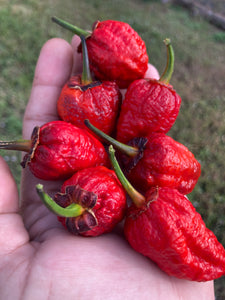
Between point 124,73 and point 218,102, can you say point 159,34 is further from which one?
point 124,73

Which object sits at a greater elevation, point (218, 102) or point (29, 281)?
point (218, 102)

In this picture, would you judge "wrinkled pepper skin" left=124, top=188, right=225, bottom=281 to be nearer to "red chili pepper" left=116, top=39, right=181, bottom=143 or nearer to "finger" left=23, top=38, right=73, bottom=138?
"red chili pepper" left=116, top=39, right=181, bottom=143

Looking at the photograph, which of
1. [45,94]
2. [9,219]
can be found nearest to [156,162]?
[9,219]

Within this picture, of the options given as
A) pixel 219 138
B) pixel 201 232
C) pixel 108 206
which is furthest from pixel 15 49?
pixel 201 232

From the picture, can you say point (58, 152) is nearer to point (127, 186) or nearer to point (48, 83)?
point (127, 186)

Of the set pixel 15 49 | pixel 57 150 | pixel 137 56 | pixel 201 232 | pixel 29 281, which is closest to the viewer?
pixel 29 281

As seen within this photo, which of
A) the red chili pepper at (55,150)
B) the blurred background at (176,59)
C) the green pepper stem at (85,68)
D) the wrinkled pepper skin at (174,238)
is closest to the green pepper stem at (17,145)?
the red chili pepper at (55,150)
